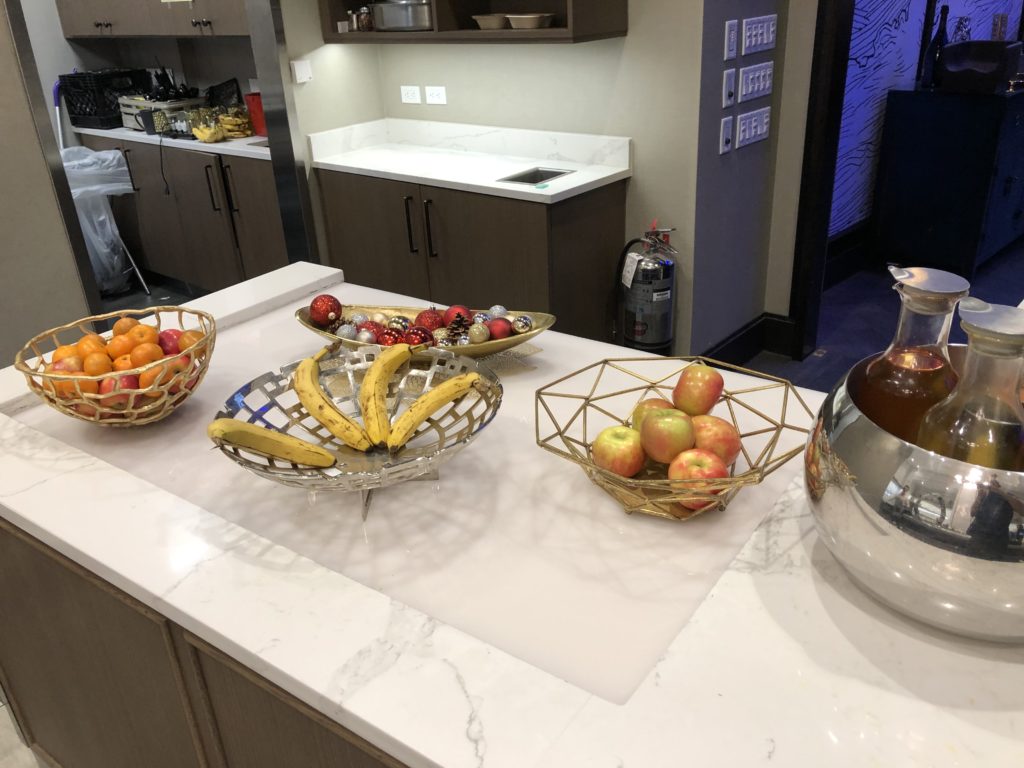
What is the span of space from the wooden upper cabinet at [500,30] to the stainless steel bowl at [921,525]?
2.23 metres

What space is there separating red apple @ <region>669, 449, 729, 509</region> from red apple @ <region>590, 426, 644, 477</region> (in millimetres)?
51

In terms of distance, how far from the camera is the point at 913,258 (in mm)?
4477

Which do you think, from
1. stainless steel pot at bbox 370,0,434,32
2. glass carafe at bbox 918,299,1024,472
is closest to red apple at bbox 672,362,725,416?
glass carafe at bbox 918,299,1024,472

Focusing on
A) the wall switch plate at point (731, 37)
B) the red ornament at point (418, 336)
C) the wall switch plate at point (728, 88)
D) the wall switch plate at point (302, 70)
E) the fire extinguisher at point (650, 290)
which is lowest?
the fire extinguisher at point (650, 290)

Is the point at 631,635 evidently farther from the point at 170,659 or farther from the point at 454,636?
the point at 170,659

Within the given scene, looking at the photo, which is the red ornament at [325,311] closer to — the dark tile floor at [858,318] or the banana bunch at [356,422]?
the banana bunch at [356,422]

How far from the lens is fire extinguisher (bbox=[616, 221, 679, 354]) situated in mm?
2994

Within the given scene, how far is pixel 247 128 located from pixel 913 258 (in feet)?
11.7

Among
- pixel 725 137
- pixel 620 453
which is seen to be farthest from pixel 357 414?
pixel 725 137

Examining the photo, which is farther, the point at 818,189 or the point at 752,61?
the point at 818,189

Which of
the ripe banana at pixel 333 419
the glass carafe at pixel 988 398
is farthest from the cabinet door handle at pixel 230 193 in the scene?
the glass carafe at pixel 988 398

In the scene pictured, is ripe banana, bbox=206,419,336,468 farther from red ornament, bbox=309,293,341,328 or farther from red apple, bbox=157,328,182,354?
red ornament, bbox=309,293,341,328

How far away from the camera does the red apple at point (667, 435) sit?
1024mm

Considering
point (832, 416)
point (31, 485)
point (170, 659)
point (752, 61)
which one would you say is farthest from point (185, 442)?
point (752, 61)
